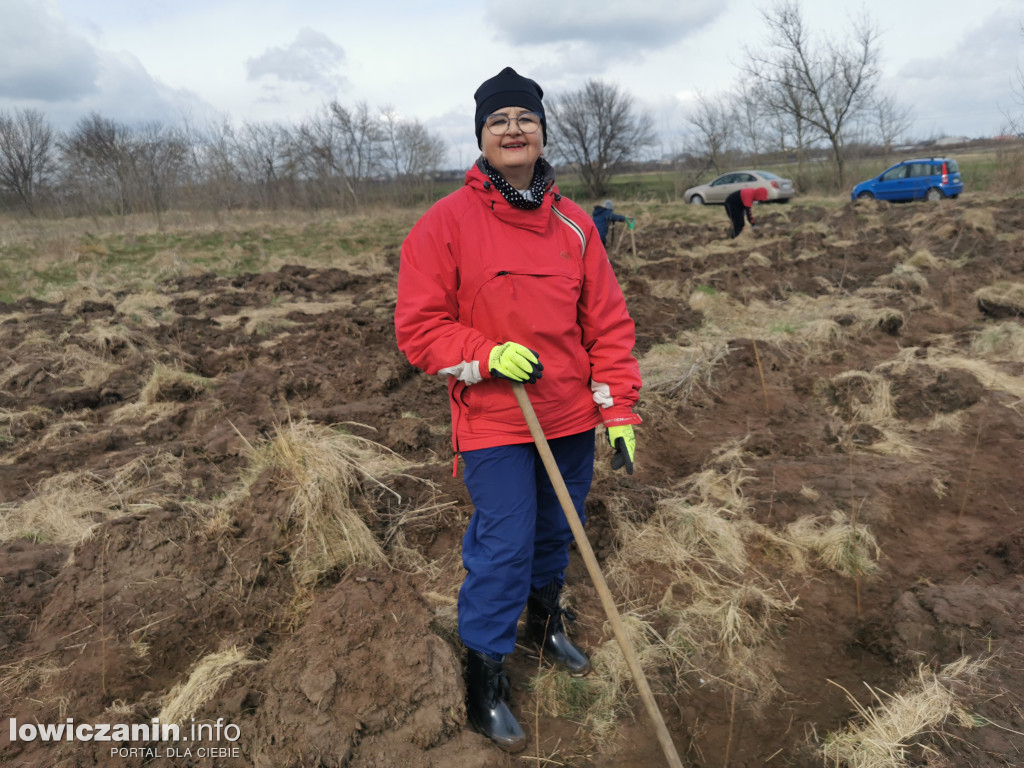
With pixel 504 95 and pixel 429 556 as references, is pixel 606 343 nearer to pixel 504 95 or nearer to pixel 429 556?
pixel 504 95

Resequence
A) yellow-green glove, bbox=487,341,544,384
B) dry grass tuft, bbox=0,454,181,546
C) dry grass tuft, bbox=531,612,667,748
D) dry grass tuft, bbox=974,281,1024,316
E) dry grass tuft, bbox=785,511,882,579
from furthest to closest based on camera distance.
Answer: dry grass tuft, bbox=974,281,1024,316, dry grass tuft, bbox=0,454,181,546, dry grass tuft, bbox=785,511,882,579, dry grass tuft, bbox=531,612,667,748, yellow-green glove, bbox=487,341,544,384

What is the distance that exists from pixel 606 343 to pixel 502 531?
72 cm

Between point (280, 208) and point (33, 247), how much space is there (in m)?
14.6

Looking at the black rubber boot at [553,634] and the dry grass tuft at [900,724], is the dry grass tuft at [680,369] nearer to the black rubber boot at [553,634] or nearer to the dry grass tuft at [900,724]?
the black rubber boot at [553,634]

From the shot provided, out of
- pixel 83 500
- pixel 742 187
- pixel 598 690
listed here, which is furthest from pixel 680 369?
pixel 742 187

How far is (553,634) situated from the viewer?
2504mm

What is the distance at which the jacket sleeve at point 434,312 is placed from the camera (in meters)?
1.88

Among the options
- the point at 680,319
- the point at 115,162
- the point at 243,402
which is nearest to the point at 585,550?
the point at 243,402

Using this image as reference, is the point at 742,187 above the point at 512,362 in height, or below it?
above

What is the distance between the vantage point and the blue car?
17078 mm

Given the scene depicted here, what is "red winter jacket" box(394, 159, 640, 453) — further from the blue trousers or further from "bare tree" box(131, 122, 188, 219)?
"bare tree" box(131, 122, 188, 219)

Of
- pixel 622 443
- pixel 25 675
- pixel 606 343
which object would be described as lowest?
pixel 25 675

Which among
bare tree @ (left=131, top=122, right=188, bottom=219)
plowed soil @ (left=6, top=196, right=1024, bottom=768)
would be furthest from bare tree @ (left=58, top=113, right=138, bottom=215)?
plowed soil @ (left=6, top=196, right=1024, bottom=768)

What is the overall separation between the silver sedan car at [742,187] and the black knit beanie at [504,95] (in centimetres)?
1924
